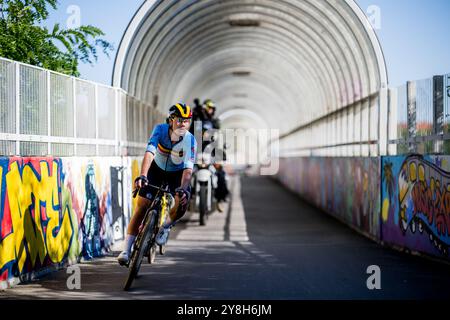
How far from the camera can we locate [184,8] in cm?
1805

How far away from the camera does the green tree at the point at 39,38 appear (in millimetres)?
11508

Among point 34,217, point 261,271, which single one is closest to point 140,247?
point 34,217

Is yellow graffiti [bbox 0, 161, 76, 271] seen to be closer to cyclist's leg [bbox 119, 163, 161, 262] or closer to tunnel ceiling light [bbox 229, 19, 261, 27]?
cyclist's leg [bbox 119, 163, 161, 262]

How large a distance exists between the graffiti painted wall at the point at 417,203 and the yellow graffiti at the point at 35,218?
4.34 metres

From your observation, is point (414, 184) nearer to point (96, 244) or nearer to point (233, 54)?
point (96, 244)

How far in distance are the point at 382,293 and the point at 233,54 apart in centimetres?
2145

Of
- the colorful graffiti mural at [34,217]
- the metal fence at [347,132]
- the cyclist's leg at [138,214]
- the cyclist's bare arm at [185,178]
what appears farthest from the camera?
the metal fence at [347,132]

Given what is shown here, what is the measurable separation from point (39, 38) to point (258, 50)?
16.2m

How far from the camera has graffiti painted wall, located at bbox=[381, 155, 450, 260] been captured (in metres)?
10.3

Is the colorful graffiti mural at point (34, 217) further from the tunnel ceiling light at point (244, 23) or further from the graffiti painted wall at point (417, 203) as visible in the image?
the tunnel ceiling light at point (244, 23)

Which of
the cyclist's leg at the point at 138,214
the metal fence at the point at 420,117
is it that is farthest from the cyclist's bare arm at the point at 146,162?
the metal fence at the point at 420,117

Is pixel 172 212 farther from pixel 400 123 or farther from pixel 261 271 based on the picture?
pixel 400 123

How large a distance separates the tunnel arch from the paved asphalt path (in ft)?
9.76
